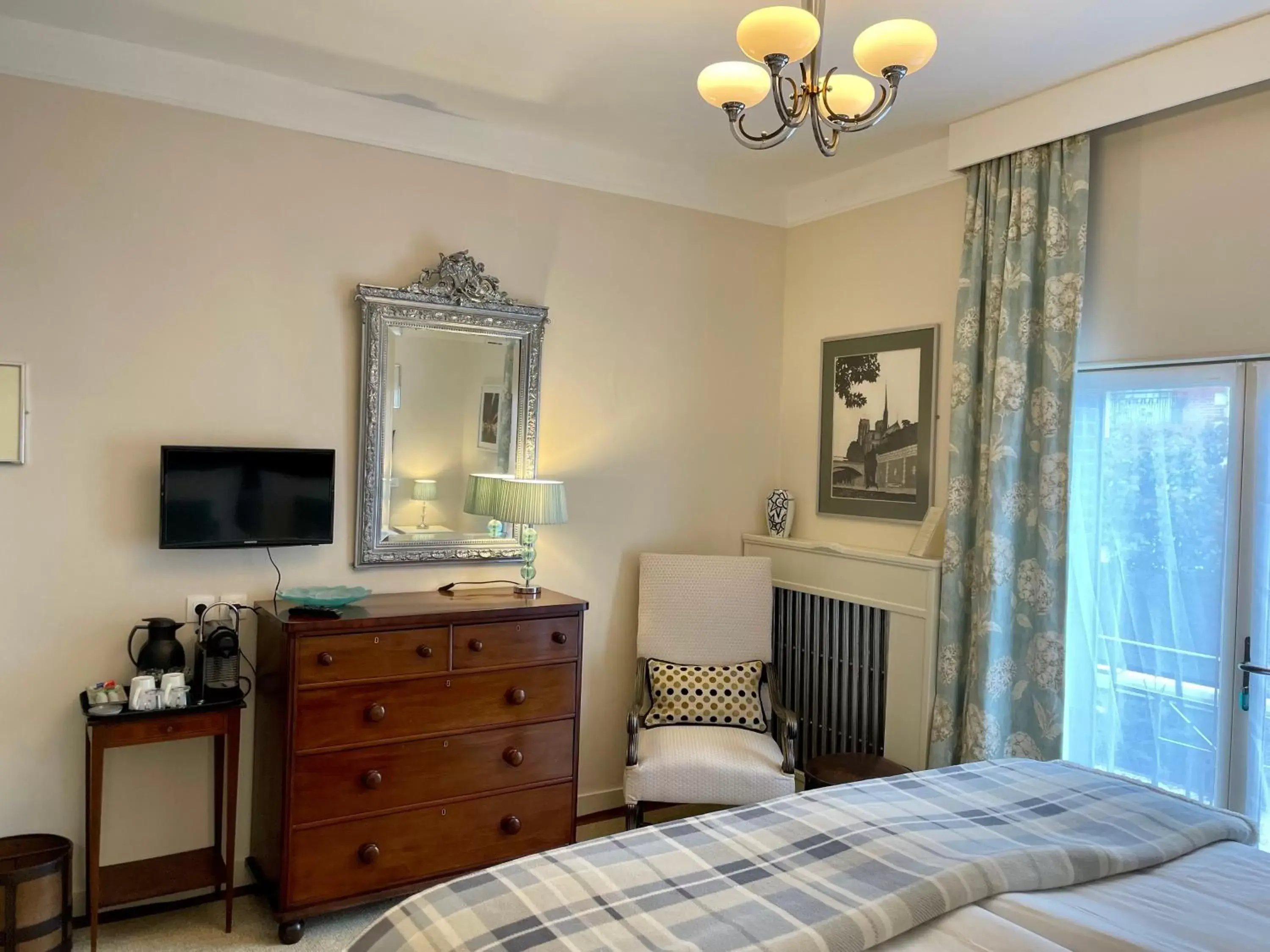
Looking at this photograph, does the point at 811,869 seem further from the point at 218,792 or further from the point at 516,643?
the point at 218,792

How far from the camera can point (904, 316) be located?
3770mm

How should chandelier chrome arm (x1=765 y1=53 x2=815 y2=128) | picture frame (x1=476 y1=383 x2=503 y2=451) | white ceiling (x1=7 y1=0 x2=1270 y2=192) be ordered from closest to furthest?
chandelier chrome arm (x1=765 y1=53 x2=815 y2=128) < white ceiling (x1=7 y1=0 x2=1270 y2=192) < picture frame (x1=476 y1=383 x2=503 y2=451)

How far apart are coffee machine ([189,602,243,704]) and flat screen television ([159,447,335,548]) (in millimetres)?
301

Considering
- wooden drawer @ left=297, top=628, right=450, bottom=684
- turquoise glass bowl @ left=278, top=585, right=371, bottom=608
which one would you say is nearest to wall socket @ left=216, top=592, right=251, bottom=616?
turquoise glass bowl @ left=278, top=585, right=371, bottom=608

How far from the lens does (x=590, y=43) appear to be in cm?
277

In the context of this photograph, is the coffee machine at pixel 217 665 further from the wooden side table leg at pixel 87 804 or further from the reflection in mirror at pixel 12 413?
the reflection in mirror at pixel 12 413

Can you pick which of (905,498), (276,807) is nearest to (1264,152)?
(905,498)

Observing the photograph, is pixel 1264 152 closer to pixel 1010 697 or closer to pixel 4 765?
pixel 1010 697

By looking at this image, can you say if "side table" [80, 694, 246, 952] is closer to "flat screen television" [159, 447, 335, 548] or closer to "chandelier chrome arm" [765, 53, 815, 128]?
"flat screen television" [159, 447, 335, 548]

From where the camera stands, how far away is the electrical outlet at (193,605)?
3.01 m

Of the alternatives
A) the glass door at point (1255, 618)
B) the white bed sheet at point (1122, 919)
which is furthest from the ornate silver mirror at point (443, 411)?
the glass door at point (1255, 618)

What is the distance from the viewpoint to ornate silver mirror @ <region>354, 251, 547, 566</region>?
329 centimetres

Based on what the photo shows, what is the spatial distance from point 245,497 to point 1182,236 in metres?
3.15

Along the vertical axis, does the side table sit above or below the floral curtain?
below
